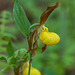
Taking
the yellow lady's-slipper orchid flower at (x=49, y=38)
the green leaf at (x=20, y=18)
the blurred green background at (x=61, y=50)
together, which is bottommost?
the yellow lady's-slipper orchid flower at (x=49, y=38)

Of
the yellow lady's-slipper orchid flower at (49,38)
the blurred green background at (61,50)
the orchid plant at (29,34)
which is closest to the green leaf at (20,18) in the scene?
the orchid plant at (29,34)

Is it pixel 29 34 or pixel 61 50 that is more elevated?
pixel 61 50

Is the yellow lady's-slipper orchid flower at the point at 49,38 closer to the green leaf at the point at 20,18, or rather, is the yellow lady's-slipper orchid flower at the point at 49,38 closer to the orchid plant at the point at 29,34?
the orchid plant at the point at 29,34

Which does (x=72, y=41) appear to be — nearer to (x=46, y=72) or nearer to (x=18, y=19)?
(x=46, y=72)

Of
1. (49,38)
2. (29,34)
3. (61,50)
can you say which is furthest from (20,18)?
(61,50)

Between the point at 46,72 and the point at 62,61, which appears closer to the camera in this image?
the point at 46,72

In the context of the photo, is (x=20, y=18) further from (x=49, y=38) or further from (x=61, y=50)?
(x=61, y=50)

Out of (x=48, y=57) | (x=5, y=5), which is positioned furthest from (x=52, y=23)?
(x=5, y=5)

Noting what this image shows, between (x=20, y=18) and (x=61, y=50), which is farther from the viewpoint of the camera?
(x=61, y=50)

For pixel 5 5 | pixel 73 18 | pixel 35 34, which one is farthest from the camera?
pixel 5 5

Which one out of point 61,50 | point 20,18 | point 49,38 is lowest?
point 49,38

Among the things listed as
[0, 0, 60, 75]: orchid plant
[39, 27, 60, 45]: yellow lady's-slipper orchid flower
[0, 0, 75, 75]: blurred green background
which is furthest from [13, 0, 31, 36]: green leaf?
[0, 0, 75, 75]: blurred green background
